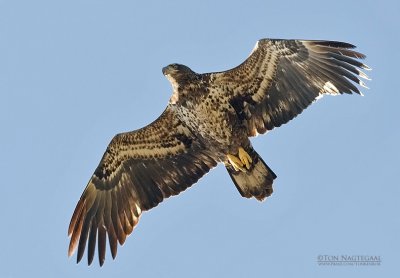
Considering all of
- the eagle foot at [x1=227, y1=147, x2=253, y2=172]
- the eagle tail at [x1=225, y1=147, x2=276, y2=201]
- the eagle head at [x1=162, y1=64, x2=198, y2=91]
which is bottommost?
the eagle tail at [x1=225, y1=147, x2=276, y2=201]

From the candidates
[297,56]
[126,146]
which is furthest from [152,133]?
[297,56]

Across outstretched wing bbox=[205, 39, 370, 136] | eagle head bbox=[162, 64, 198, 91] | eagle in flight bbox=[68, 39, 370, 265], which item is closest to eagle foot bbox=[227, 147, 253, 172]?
eagle in flight bbox=[68, 39, 370, 265]

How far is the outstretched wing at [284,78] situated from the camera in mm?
18250

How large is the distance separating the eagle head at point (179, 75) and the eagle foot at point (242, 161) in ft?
6.49

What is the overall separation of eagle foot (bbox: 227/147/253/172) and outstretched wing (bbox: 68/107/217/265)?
77 cm

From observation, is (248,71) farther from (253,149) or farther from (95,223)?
(95,223)

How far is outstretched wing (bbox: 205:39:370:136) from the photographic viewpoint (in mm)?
18250

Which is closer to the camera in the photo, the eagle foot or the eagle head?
the eagle head

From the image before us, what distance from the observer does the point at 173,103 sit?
18.3 m

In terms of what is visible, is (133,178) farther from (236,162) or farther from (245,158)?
(245,158)

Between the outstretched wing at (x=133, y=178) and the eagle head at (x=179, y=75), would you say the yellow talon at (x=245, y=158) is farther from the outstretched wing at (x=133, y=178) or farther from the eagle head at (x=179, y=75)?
the eagle head at (x=179, y=75)

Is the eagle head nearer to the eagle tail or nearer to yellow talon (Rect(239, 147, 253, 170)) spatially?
yellow talon (Rect(239, 147, 253, 170))

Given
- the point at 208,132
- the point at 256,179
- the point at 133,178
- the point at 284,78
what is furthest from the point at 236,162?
the point at 133,178

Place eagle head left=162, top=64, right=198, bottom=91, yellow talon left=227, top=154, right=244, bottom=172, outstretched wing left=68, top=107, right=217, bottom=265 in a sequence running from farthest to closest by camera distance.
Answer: outstretched wing left=68, top=107, right=217, bottom=265 < yellow talon left=227, top=154, right=244, bottom=172 < eagle head left=162, top=64, right=198, bottom=91
